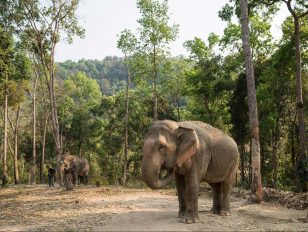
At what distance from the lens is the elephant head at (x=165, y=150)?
939cm

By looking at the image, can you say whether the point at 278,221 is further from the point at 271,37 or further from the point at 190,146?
the point at 271,37

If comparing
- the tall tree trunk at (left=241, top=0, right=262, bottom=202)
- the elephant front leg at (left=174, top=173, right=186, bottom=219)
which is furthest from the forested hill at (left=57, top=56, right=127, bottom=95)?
the elephant front leg at (left=174, top=173, right=186, bottom=219)

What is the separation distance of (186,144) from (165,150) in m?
0.71

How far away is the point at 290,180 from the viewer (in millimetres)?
29859

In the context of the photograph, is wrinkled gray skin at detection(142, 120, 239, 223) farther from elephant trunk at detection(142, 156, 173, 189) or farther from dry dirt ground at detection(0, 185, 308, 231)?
dry dirt ground at detection(0, 185, 308, 231)

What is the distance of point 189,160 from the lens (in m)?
10.7

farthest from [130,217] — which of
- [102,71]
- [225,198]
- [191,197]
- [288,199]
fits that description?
[102,71]

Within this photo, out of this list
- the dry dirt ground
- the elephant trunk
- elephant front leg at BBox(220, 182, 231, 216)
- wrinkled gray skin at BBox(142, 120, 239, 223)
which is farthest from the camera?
elephant front leg at BBox(220, 182, 231, 216)

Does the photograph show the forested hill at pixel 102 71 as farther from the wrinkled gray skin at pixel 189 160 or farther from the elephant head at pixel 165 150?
the elephant head at pixel 165 150

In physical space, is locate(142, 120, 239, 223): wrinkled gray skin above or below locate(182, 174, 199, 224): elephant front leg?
above

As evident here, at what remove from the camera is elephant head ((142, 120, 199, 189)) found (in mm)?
9391

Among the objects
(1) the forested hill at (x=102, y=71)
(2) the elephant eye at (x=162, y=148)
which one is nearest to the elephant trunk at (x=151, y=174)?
(2) the elephant eye at (x=162, y=148)

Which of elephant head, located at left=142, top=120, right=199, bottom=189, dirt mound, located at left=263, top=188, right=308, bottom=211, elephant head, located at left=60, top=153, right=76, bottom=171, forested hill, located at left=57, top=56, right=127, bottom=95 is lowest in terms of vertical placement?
dirt mound, located at left=263, top=188, right=308, bottom=211

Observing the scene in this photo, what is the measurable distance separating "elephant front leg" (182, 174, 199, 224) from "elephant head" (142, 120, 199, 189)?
0.66m
